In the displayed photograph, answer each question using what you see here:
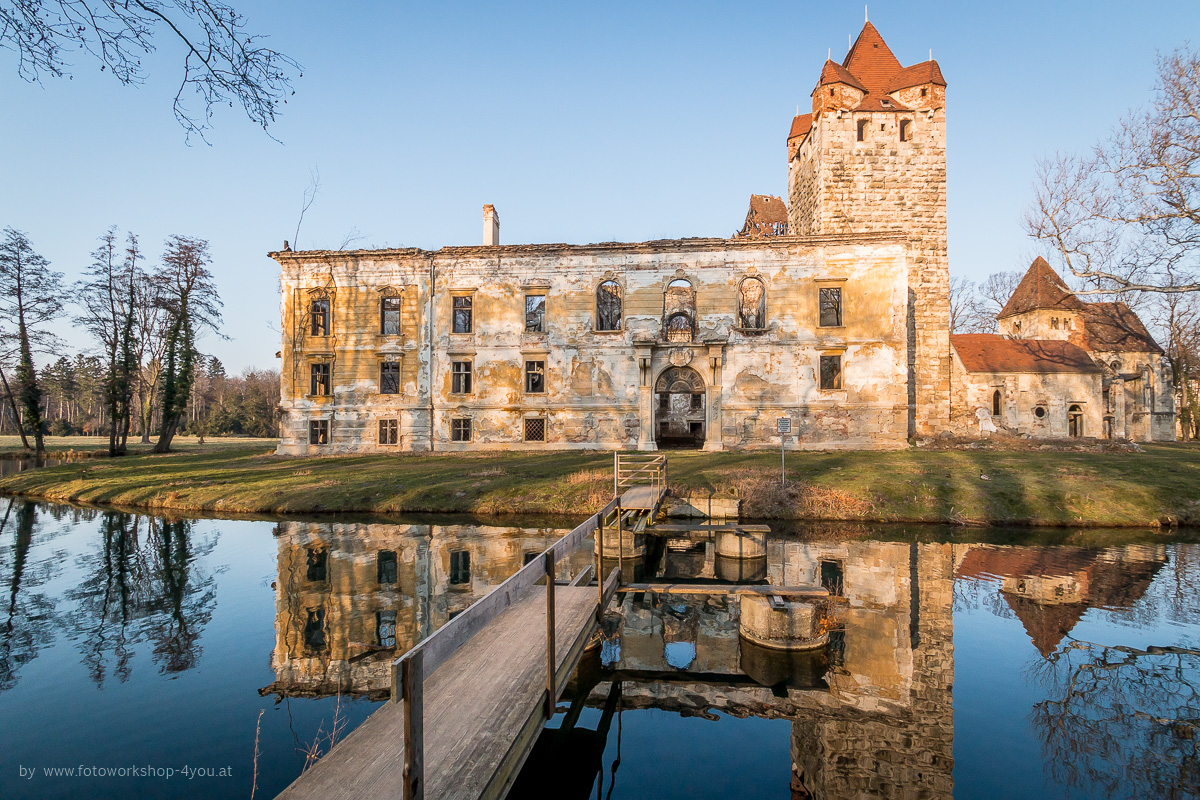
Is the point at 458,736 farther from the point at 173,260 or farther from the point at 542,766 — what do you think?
the point at 173,260

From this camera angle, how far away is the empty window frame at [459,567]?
10.9 metres

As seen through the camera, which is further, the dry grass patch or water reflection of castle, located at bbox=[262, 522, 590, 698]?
the dry grass patch

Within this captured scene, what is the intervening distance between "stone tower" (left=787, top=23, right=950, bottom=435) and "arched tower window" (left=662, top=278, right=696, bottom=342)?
327 inches

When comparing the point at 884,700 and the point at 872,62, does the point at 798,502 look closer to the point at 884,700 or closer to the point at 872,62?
the point at 884,700

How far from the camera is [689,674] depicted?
23.2 ft

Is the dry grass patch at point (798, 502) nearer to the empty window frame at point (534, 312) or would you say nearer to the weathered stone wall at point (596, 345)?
the weathered stone wall at point (596, 345)

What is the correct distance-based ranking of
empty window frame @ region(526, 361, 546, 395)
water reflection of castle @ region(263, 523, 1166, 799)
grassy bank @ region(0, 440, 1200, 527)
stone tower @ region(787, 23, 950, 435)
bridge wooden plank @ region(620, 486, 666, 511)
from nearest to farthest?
water reflection of castle @ region(263, 523, 1166, 799)
bridge wooden plank @ region(620, 486, 666, 511)
grassy bank @ region(0, 440, 1200, 527)
empty window frame @ region(526, 361, 546, 395)
stone tower @ region(787, 23, 950, 435)

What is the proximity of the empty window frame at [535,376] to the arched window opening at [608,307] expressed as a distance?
3.58m

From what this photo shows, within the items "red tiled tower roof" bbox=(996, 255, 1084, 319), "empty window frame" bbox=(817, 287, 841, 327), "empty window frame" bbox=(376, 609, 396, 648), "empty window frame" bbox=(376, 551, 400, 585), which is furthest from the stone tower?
"empty window frame" bbox=(376, 609, 396, 648)

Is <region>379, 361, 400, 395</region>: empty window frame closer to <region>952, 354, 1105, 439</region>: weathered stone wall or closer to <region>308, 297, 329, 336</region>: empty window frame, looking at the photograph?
<region>308, 297, 329, 336</region>: empty window frame

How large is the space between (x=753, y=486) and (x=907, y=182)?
2280cm

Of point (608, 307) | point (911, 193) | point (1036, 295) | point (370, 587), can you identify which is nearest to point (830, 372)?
point (608, 307)

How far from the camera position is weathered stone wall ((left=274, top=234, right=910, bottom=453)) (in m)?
26.5

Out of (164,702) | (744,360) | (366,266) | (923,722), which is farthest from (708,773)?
(366,266)
